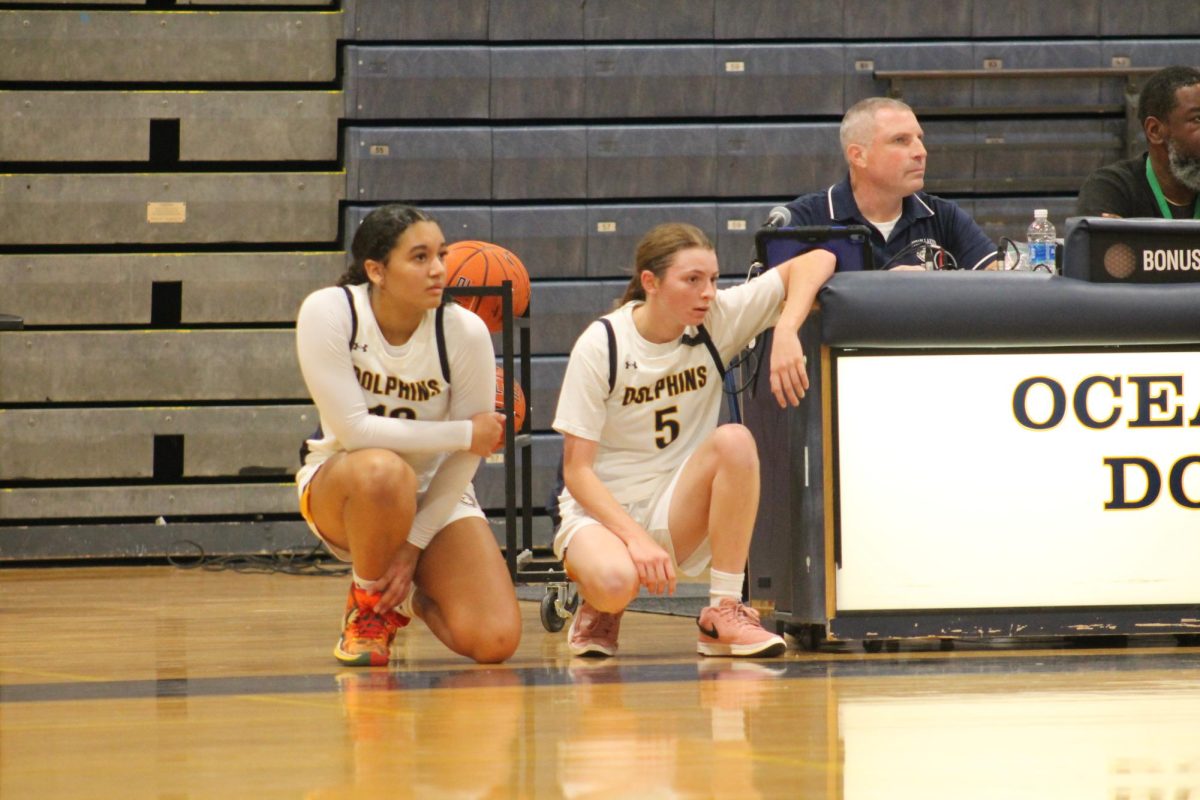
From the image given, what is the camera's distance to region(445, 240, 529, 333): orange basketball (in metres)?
4.76

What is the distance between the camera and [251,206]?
6.90 meters

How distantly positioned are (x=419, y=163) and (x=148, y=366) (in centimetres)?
145

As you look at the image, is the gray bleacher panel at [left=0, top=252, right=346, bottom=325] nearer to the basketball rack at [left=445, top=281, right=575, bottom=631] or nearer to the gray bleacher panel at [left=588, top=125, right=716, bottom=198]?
the gray bleacher panel at [left=588, top=125, right=716, bottom=198]

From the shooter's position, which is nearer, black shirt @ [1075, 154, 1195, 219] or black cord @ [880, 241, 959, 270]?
black cord @ [880, 241, 959, 270]

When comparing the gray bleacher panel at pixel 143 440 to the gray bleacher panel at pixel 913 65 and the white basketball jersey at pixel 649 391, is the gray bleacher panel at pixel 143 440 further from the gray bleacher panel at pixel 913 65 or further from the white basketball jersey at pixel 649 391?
the white basketball jersey at pixel 649 391

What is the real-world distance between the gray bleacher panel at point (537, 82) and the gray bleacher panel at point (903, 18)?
3.95 feet

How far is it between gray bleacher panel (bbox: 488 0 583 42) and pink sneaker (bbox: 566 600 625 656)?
419 cm

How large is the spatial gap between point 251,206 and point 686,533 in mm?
4181

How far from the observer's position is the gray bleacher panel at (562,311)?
→ 22.7ft

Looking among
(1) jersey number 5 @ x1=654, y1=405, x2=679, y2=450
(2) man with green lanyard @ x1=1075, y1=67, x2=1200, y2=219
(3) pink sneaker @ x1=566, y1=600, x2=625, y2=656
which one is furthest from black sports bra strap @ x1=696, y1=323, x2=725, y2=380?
(2) man with green lanyard @ x1=1075, y1=67, x2=1200, y2=219

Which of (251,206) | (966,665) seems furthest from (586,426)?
(251,206)

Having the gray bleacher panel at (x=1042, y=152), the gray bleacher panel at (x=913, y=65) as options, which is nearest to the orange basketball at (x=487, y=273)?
the gray bleacher panel at (x=913, y=65)

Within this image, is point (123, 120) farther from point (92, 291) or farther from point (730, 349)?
point (730, 349)

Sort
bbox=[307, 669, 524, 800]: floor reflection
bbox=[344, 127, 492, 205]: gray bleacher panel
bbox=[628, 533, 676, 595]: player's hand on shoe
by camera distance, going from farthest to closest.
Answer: bbox=[344, 127, 492, 205]: gray bleacher panel, bbox=[628, 533, 676, 595]: player's hand on shoe, bbox=[307, 669, 524, 800]: floor reflection
